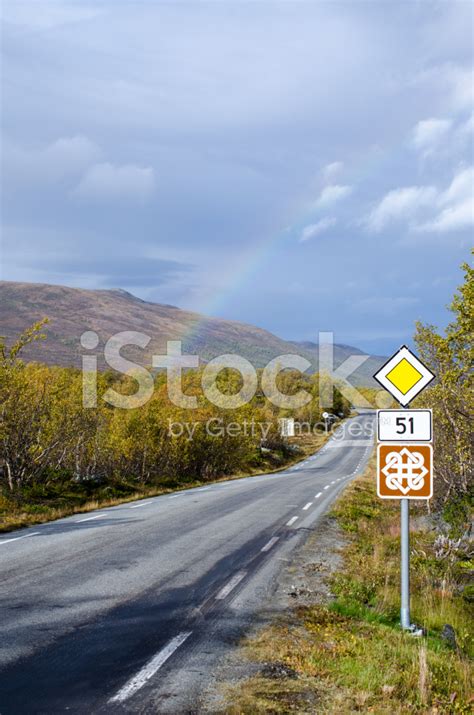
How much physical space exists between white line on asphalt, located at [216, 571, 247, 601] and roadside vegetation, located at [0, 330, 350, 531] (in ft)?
19.7

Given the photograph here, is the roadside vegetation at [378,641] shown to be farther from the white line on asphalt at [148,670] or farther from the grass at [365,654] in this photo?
the white line on asphalt at [148,670]

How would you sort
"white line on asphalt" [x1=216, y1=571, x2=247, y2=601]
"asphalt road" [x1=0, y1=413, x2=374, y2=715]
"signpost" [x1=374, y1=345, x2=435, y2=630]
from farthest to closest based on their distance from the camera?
"white line on asphalt" [x1=216, y1=571, x2=247, y2=601] → "signpost" [x1=374, y1=345, x2=435, y2=630] → "asphalt road" [x1=0, y1=413, x2=374, y2=715]

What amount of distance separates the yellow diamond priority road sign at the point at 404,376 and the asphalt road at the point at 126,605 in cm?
316

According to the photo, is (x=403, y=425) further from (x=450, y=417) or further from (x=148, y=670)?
(x=450, y=417)

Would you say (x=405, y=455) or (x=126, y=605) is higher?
(x=405, y=455)

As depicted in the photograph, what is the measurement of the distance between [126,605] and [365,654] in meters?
2.91

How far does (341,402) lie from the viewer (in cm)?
13025

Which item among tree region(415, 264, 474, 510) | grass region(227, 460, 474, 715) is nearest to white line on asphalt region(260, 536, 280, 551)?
grass region(227, 460, 474, 715)

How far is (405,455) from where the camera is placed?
669 cm

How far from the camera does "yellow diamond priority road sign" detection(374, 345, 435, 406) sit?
682cm

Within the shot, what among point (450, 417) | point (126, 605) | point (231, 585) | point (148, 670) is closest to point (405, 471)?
point (231, 585)

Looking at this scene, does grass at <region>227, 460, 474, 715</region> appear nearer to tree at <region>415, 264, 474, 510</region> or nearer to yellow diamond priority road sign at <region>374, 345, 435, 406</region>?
yellow diamond priority road sign at <region>374, 345, 435, 406</region>

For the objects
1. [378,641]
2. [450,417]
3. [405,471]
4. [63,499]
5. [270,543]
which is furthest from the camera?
[63,499]

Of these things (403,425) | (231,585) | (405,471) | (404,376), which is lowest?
(231,585)
